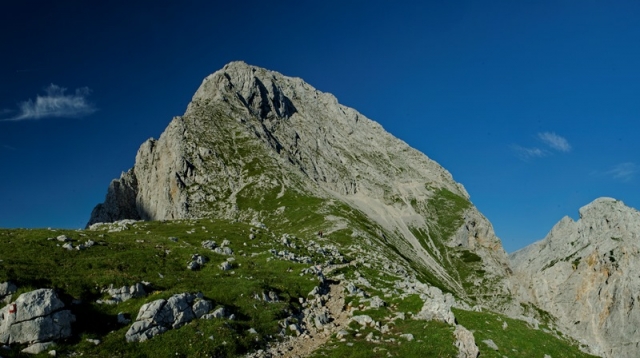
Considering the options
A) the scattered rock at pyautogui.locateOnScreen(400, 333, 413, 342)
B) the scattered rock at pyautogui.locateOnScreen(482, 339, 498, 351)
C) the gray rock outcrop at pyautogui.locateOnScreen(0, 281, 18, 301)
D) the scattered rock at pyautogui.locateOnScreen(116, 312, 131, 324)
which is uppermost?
the gray rock outcrop at pyautogui.locateOnScreen(0, 281, 18, 301)

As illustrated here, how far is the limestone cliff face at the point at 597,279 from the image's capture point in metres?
120

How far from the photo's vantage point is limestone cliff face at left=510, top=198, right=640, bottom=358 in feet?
392

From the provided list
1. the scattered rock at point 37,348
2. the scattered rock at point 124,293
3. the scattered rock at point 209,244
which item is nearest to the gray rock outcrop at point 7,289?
the scattered rock at point 37,348

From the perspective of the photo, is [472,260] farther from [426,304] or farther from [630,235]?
[426,304]

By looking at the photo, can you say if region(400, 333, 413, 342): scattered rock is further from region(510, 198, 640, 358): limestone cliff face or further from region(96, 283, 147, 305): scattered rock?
region(510, 198, 640, 358): limestone cliff face

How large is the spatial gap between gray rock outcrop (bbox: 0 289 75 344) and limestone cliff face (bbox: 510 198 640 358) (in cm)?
13500

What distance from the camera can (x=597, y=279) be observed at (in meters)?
129

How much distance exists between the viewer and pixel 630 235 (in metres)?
133

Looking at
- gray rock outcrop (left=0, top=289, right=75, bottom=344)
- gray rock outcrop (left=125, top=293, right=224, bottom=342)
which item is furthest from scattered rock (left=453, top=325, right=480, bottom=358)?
gray rock outcrop (left=0, top=289, right=75, bottom=344)

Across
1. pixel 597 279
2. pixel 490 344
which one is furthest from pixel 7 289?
pixel 597 279

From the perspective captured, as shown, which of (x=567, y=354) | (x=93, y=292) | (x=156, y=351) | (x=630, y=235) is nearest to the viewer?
(x=156, y=351)

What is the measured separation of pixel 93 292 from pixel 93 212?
186m

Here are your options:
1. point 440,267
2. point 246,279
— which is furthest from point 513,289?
point 246,279

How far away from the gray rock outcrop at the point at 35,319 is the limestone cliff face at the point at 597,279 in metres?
135
